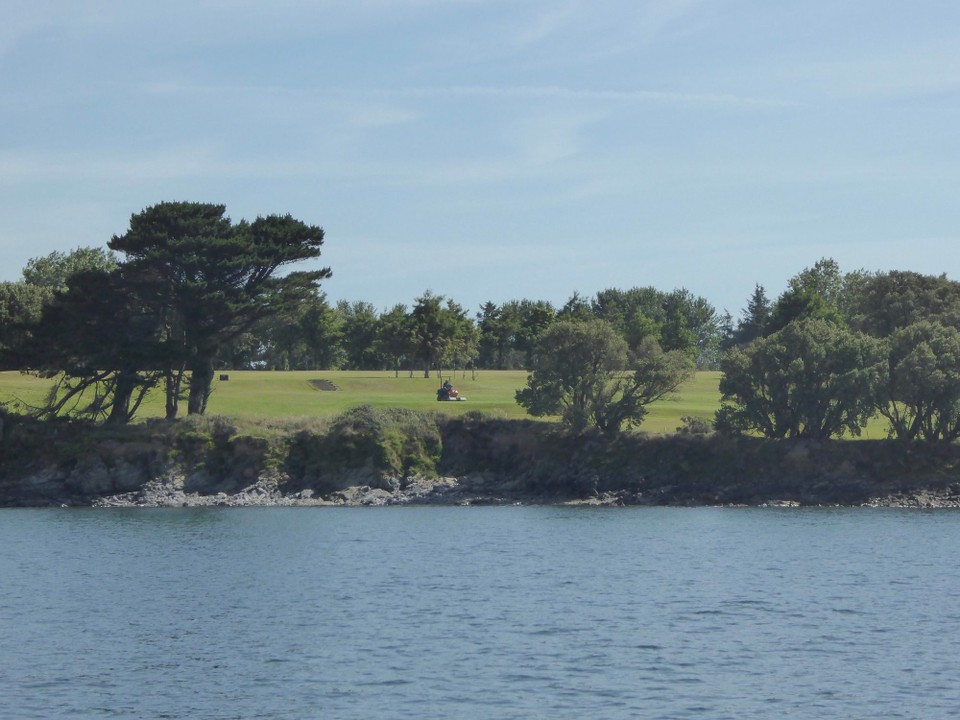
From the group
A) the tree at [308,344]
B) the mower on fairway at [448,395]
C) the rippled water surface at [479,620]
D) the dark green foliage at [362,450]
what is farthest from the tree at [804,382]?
the tree at [308,344]

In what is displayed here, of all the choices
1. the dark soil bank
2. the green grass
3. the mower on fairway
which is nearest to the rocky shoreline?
the dark soil bank

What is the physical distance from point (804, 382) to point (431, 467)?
82.9ft

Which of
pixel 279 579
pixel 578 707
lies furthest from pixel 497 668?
pixel 279 579

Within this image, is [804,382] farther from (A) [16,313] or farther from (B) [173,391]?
(A) [16,313]

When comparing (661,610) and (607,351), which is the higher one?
(607,351)

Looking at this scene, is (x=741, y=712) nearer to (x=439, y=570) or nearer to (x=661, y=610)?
(x=661, y=610)

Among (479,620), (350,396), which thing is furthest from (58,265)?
(479,620)

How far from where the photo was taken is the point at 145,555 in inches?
2301

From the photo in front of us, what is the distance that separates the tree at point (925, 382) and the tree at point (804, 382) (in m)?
1.38

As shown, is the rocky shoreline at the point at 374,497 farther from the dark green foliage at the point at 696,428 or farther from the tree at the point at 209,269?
the tree at the point at 209,269

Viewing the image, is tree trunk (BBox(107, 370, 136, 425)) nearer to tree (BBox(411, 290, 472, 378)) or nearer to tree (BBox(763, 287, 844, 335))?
tree (BBox(411, 290, 472, 378))

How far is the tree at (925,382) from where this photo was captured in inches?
3295

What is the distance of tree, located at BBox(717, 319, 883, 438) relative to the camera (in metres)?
86.4

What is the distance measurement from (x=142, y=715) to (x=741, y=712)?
1332 cm
